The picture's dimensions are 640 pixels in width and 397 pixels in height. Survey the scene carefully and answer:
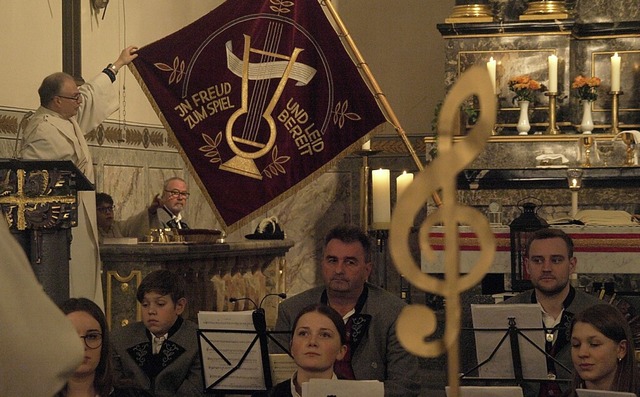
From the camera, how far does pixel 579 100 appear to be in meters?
12.8

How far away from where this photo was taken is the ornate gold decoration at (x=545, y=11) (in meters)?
12.8

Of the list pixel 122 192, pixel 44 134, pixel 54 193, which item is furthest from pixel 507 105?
pixel 54 193

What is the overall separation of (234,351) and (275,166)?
12.1 feet

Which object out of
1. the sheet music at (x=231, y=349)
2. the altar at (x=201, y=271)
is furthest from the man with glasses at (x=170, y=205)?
the sheet music at (x=231, y=349)

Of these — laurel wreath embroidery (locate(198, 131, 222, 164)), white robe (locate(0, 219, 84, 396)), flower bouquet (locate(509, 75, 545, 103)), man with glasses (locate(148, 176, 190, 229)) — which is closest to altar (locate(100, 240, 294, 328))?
man with glasses (locate(148, 176, 190, 229))

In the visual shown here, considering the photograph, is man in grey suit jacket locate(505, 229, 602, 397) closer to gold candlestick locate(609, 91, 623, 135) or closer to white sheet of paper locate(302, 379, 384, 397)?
white sheet of paper locate(302, 379, 384, 397)

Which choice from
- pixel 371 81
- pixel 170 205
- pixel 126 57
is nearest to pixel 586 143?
pixel 371 81

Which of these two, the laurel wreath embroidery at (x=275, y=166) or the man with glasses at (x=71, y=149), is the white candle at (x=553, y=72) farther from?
the man with glasses at (x=71, y=149)

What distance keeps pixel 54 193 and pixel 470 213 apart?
5810 mm

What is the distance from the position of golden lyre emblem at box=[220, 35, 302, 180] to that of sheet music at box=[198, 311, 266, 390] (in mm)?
3595

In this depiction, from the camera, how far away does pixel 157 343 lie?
6098mm

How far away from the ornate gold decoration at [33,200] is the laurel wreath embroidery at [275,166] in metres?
2.24

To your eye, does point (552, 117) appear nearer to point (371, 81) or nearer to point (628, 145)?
point (628, 145)

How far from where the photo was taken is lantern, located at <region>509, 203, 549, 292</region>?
8117 millimetres
